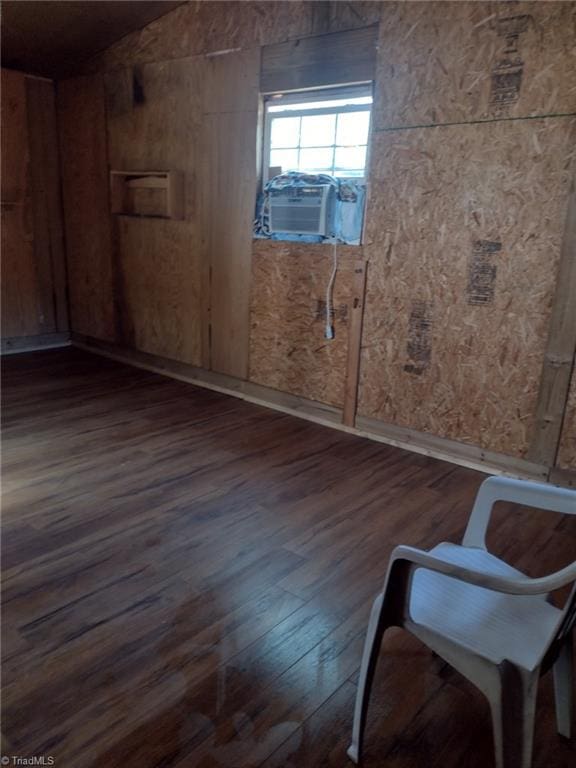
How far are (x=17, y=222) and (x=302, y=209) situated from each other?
128 inches

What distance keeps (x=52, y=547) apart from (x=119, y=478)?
2.15 ft

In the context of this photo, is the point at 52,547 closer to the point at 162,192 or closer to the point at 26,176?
the point at 162,192

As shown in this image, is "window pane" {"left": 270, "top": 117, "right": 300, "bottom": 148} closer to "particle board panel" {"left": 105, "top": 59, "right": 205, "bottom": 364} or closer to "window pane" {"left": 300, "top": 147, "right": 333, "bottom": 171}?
"window pane" {"left": 300, "top": 147, "right": 333, "bottom": 171}

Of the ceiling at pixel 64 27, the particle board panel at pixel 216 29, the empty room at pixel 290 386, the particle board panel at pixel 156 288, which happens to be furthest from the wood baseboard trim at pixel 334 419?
the ceiling at pixel 64 27

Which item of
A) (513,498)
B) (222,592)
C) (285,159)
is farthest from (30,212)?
(513,498)

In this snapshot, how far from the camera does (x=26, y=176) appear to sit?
17.0 feet

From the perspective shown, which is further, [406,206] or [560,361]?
[406,206]

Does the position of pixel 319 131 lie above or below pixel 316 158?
above

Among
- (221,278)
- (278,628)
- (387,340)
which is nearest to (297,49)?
(221,278)

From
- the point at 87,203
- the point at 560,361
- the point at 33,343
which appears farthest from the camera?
the point at 33,343

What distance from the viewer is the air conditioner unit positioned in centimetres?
342

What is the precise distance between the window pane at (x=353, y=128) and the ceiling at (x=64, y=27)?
1.71 metres

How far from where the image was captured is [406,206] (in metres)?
3.14

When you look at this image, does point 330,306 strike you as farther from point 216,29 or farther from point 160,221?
point 216,29
